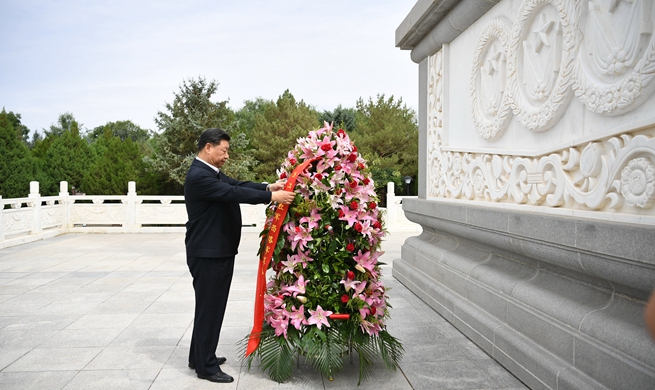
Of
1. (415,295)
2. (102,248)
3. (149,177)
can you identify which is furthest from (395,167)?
(415,295)

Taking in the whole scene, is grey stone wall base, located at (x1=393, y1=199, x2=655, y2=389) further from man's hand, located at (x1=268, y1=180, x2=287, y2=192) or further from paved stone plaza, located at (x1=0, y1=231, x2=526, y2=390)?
man's hand, located at (x1=268, y1=180, x2=287, y2=192)

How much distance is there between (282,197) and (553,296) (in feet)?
5.90

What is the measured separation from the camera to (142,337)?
166 inches

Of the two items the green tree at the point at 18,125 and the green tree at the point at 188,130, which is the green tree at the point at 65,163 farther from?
the green tree at the point at 18,125

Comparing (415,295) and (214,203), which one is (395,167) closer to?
(415,295)

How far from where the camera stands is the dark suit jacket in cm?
318

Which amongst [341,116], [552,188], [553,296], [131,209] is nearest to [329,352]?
[553,296]

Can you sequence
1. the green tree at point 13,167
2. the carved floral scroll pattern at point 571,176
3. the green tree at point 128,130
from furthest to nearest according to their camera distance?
the green tree at point 128,130
the green tree at point 13,167
the carved floral scroll pattern at point 571,176

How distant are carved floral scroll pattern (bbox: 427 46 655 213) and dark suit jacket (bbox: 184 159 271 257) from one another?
1.85 m

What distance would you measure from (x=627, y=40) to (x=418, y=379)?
2306 mm

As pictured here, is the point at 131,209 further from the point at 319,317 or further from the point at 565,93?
the point at 565,93

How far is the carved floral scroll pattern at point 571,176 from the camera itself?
252 cm

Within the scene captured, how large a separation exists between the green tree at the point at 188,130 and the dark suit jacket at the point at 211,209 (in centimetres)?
1647

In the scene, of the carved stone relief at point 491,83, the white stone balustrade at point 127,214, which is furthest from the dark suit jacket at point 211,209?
the white stone balustrade at point 127,214
